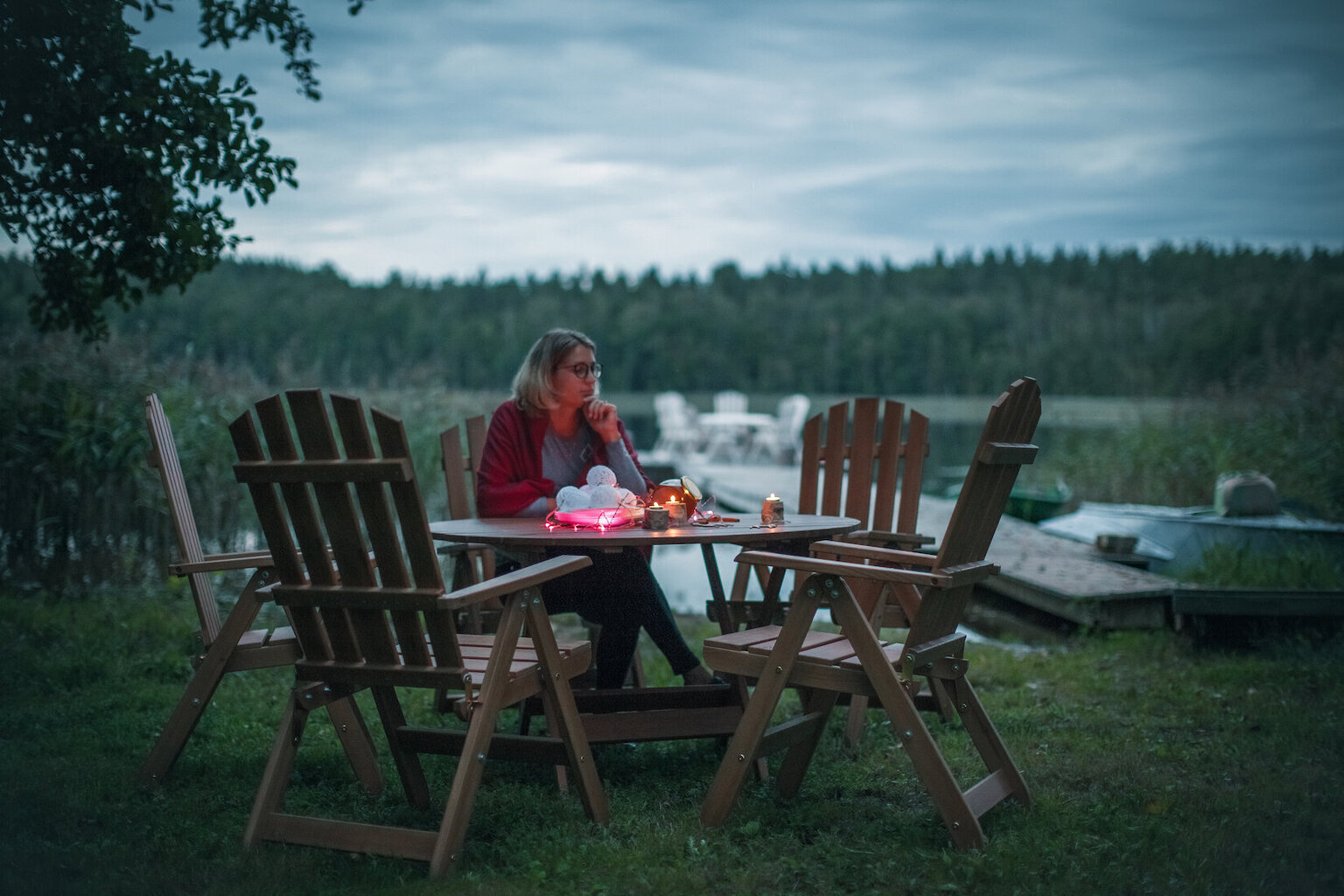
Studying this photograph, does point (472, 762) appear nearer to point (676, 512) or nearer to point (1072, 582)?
point (676, 512)

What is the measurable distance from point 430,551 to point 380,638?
0.29 meters

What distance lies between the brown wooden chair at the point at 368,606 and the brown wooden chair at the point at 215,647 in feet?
1.09

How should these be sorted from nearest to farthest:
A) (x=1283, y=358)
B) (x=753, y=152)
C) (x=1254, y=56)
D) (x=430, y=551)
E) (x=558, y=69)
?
1. (x=430, y=551)
2. (x=1254, y=56)
3. (x=1283, y=358)
4. (x=558, y=69)
5. (x=753, y=152)

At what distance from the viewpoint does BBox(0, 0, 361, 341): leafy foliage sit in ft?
12.4

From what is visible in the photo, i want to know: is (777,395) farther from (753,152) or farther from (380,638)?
(380,638)

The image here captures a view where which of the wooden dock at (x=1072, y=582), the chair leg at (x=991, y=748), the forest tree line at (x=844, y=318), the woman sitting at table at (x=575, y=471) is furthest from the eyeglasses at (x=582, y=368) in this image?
the forest tree line at (x=844, y=318)

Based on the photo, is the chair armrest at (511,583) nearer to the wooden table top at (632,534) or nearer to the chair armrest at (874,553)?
the wooden table top at (632,534)

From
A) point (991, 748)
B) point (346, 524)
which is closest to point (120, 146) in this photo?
point (346, 524)

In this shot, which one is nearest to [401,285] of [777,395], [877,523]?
[777,395]

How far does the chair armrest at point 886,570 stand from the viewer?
2471mm

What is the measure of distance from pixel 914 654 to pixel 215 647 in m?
1.87

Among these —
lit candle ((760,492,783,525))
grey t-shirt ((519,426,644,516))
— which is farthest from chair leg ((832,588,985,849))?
grey t-shirt ((519,426,644,516))

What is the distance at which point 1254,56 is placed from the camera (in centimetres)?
823

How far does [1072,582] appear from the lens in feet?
18.9
